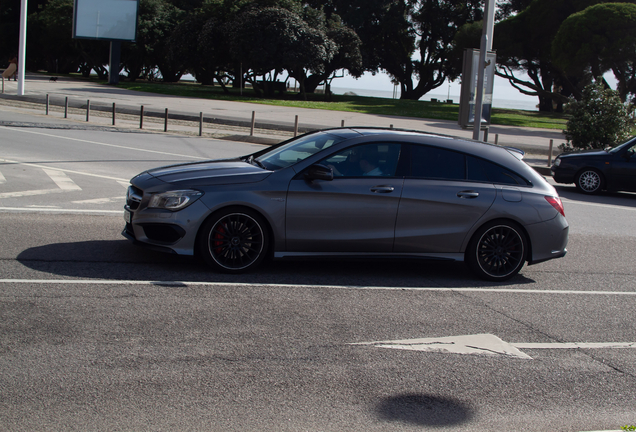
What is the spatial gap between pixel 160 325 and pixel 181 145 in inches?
620

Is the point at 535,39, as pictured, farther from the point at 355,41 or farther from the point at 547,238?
the point at 547,238

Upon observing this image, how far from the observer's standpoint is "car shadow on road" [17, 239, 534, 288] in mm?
6672

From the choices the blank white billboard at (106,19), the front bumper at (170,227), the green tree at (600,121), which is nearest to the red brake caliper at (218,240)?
the front bumper at (170,227)

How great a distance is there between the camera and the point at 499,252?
24.1 feet

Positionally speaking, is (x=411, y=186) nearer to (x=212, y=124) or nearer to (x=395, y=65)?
(x=212, y=124)

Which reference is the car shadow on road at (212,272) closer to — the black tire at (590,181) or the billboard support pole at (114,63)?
the black tire at (590,181)

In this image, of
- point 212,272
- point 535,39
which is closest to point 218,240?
point 212,272

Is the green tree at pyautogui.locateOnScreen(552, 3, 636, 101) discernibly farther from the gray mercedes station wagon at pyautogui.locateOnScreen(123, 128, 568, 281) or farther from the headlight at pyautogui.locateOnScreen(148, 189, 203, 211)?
the headlight at pyautogui.locateOnScreen(148, 189, 203, 211)

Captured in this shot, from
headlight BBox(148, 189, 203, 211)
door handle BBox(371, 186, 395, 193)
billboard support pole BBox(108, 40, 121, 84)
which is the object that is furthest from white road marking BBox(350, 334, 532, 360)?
billboard support pole BBox(108, 40, 121, 84)

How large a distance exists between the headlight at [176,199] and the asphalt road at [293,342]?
714 mm

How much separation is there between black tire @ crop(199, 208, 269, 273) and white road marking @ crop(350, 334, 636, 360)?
6.78ft

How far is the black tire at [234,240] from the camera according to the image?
262 inches

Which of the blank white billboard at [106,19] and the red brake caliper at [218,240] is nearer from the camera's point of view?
the red brake caliper at [218,240]

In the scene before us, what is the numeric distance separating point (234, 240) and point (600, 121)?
59.6 feet
